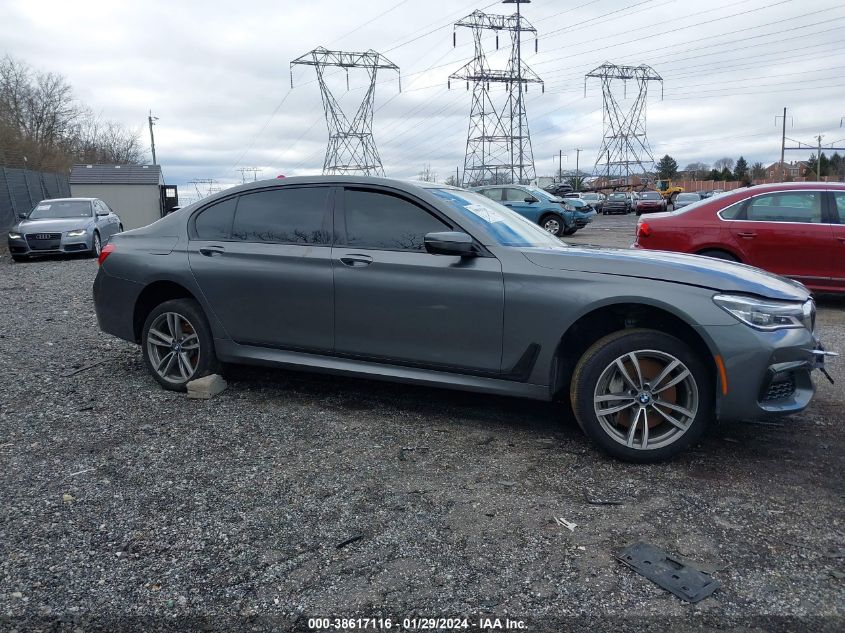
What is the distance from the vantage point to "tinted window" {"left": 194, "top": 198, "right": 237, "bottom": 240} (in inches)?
199

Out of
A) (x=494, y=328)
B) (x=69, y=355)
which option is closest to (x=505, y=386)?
(x=494, y=328)

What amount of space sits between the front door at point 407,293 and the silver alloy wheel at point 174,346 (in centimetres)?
127

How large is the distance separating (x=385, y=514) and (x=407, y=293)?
1485mm

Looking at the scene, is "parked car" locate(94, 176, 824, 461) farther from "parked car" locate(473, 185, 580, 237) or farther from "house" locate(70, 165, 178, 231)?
"house" locate(70, 165, 178, 231)

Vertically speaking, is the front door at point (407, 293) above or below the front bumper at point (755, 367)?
above

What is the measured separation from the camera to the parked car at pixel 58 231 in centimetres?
1591

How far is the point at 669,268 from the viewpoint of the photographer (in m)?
3.82

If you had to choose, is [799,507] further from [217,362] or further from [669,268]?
[217,362]

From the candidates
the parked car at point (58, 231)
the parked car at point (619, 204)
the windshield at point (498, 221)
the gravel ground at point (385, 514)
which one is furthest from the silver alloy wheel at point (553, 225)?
the parked car at point (619, 204)

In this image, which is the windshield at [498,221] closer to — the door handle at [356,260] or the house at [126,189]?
→ the door handle at [356,260]

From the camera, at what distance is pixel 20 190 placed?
27172 millimetres

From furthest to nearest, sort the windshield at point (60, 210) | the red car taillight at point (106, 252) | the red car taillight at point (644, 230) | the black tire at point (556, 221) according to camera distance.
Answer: the black tire at point (556, 221) < the windshield at point (60, 210) < the red car taillight at point (644, 230) < the red car taillight at point (106, 252)

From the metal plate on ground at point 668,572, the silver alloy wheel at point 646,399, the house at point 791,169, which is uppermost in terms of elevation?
the house at point 791,169

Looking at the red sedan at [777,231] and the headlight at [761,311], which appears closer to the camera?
the headlight at [761,311]
